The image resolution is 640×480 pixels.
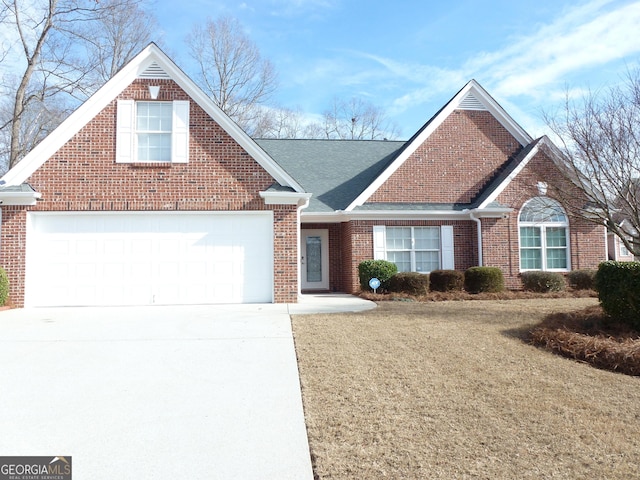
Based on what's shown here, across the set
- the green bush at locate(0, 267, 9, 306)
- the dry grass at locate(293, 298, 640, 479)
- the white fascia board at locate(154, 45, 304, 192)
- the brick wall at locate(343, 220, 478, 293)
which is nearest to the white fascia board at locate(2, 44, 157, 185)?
the white fascia board at locate(154, 45, 304, 192)

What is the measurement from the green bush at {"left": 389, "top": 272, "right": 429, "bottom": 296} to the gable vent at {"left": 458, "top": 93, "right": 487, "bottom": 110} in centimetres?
675

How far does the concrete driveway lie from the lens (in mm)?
3588

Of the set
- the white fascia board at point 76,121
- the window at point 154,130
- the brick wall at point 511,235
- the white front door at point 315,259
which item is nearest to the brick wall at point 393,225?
the brick wall at point 511,235

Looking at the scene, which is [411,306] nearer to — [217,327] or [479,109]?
[217,327]

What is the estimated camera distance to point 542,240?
633 inches

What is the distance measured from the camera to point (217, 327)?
339 inches

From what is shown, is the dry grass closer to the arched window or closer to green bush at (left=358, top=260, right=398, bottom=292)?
green bush at (left=358, top=260, right=398, bottom=292)

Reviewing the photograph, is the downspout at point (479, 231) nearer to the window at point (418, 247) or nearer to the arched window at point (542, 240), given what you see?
the window at point (418, 247)

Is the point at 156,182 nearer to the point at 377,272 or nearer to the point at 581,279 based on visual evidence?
the point at 377,272

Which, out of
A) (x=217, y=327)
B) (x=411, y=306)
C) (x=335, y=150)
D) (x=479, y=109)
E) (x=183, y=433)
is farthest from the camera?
(x=335, y=150)

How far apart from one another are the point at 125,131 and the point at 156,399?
355 inches

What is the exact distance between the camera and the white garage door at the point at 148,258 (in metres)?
11.7


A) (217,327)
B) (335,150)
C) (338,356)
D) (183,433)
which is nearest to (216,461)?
(183,433)

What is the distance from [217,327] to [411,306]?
16.9 ft
